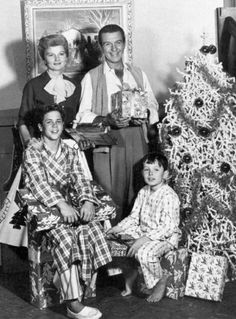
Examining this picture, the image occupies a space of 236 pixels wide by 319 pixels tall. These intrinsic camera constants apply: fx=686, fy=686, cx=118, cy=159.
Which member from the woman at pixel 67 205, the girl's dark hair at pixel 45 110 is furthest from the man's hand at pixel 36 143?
the girl's dark hair at pixel 45 110

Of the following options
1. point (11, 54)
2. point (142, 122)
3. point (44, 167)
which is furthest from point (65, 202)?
point (11, 54)

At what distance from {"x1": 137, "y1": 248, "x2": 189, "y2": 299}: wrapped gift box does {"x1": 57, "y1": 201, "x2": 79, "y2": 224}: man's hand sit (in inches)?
22.1

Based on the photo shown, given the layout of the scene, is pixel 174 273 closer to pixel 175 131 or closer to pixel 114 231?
pixel 114 231

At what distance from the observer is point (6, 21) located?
5.54 metres

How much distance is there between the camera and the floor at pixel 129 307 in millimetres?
4137

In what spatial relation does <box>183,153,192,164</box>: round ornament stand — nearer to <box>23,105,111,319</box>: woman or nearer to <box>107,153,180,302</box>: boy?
<box>107,153,180,302</box>: boy

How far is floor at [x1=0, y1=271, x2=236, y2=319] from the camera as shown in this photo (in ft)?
13.6

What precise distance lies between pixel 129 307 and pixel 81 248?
49 cm

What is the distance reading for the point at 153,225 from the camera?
4.50 meters

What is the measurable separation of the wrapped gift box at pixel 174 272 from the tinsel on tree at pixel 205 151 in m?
0.27

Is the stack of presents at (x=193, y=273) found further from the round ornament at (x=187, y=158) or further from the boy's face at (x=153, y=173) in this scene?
the round ornament at (x=187, y=158)

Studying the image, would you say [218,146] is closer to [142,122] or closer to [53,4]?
[142,122]

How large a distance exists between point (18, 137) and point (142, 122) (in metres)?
0.92

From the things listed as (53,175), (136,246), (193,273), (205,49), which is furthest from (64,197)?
(205,49)
